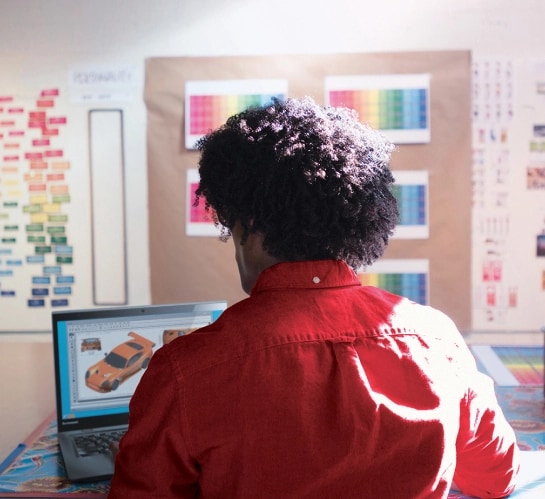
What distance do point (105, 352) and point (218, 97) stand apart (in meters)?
1.16

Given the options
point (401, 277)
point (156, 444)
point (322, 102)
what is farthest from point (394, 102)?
point (156, 444)

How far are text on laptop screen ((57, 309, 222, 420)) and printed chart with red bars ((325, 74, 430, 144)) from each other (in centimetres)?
111

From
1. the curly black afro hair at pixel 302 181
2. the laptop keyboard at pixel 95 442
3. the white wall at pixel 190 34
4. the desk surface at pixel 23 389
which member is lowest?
the desk surface at pixel 23 389

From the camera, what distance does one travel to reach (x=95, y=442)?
1372 mm

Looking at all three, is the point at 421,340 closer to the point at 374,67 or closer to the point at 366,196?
the point at 366,196

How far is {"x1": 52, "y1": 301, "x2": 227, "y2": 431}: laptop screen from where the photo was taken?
1.44 metres

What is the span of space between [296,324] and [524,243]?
1.73 metres

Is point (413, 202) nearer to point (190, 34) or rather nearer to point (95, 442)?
point (190, 34)

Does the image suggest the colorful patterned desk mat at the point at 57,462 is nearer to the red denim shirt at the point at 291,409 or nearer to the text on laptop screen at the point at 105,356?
the text on laptop screen at the point at 105,356

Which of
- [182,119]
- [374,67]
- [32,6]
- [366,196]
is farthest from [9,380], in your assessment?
[366,196]

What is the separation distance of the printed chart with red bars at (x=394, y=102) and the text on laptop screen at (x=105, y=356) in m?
1.11

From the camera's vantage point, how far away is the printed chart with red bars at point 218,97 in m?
2.29

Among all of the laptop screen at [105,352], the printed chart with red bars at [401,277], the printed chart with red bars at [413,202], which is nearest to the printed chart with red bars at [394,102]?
the printed chart with red bars at [413,202]

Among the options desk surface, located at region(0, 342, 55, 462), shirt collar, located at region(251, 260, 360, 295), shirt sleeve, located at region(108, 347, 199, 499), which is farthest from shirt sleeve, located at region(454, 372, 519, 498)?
desk surface, located at region(0, 342, 55, 462)
